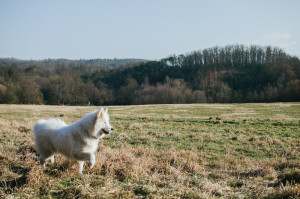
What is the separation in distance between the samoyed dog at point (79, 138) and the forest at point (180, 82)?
207 ft

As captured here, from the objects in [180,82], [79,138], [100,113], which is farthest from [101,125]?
[180,82]

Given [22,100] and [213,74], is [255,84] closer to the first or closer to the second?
[213,74]

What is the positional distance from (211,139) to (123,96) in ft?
294

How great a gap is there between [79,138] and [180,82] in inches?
3725

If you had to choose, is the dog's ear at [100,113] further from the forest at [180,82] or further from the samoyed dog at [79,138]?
the forest at [180,82]

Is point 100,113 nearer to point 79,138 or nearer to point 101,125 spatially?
point 101,125

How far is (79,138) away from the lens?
5.52 metres

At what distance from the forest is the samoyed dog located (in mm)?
63187

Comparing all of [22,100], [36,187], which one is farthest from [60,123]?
[22,100]

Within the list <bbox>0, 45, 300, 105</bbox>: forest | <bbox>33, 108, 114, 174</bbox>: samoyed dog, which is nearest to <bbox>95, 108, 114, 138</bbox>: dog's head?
<bbox>33, 108, 114, 174</bbox>: samoyed dog

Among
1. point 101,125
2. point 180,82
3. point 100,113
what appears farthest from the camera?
point 180,82

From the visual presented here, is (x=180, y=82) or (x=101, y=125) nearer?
(x=101, y=125)

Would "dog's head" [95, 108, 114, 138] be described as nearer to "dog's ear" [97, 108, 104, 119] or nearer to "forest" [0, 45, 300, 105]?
"dog's ear" [97, 108, 104, 119]

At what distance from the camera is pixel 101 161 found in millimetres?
5934
